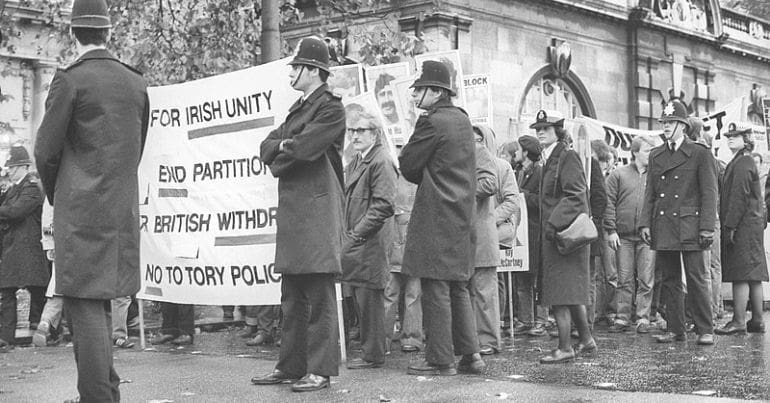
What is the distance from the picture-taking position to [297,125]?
7.47m

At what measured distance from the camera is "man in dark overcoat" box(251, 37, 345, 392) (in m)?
7.31

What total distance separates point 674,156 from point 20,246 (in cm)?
680

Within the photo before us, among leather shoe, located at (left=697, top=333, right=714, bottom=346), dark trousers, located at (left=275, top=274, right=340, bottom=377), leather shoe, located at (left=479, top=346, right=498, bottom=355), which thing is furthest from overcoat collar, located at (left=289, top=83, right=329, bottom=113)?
leather shoe, located at (left=697, top=333, right=714, bottom=346)

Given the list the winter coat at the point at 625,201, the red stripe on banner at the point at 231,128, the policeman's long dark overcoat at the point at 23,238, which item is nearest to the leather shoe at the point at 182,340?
the policeman's long dark overcoat at the point at 23,238

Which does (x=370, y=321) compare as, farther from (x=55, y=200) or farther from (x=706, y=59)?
(x=706, y=59)

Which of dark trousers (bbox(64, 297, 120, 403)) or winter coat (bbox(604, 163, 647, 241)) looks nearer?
dark trousers (bbox(64, 297, 120, 403))

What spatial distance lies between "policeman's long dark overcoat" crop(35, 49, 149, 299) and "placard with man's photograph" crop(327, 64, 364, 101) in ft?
14.5

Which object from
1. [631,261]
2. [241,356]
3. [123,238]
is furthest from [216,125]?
[631,261]

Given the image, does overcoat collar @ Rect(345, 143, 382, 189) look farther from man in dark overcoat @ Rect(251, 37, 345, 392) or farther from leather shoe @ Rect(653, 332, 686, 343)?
leather shoe @ Rect(653, 332, 686, 343)

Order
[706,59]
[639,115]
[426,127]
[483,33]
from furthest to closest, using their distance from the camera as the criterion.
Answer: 1. [706,59]
2. [639,115]
3. [483,33]
4. [426,127]

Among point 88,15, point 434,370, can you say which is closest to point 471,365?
point 434,370

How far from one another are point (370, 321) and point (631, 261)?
4674 mm

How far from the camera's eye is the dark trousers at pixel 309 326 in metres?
7.35

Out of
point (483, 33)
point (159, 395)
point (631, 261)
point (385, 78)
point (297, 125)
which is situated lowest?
point (159, 395)
